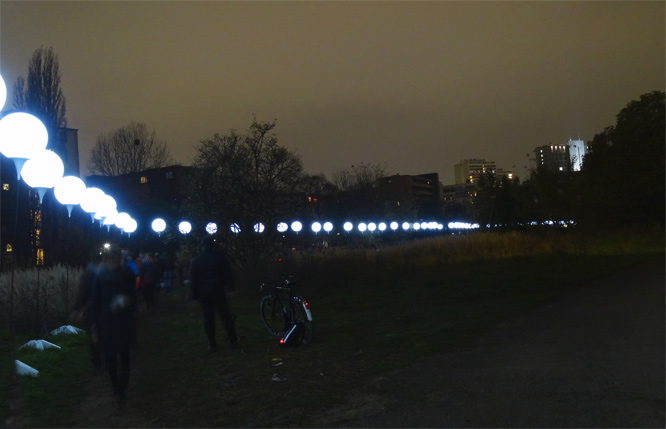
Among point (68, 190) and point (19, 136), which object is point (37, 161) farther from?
point (68, 190)

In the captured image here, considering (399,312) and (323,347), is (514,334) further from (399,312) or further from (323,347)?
(399,312)

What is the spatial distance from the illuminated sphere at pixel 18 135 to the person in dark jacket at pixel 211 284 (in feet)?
11.0

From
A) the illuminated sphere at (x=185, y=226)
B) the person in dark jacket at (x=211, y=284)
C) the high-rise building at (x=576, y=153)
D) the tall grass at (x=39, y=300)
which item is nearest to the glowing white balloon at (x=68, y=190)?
the tall grass at (x=39, y=300)

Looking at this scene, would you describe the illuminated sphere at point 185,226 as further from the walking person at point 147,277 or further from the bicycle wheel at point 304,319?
the bicycle wheel at point 304,319

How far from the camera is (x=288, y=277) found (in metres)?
12.7

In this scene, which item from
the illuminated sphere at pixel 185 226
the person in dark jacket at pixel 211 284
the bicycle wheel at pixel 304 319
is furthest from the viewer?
the illuminated sphere at pixel 185 226

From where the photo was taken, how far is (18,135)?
8.95 meters

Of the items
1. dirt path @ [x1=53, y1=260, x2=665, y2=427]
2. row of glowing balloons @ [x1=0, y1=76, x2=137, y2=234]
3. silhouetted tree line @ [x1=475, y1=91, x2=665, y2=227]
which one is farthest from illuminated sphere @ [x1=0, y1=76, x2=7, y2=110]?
silhouetted tree line @ [x1=475, y1=91, x2=665, y2=227]

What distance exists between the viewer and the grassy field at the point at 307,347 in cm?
763

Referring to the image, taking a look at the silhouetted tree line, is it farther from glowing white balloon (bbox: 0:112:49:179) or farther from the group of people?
glowing white balloon (bbox: 0:112:49:179)

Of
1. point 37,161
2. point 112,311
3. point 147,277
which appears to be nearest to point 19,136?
point 37,161

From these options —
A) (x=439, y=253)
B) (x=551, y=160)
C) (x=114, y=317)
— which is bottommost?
(x=439, y=253)

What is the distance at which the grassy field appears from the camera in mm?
7629

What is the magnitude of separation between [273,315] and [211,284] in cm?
221
